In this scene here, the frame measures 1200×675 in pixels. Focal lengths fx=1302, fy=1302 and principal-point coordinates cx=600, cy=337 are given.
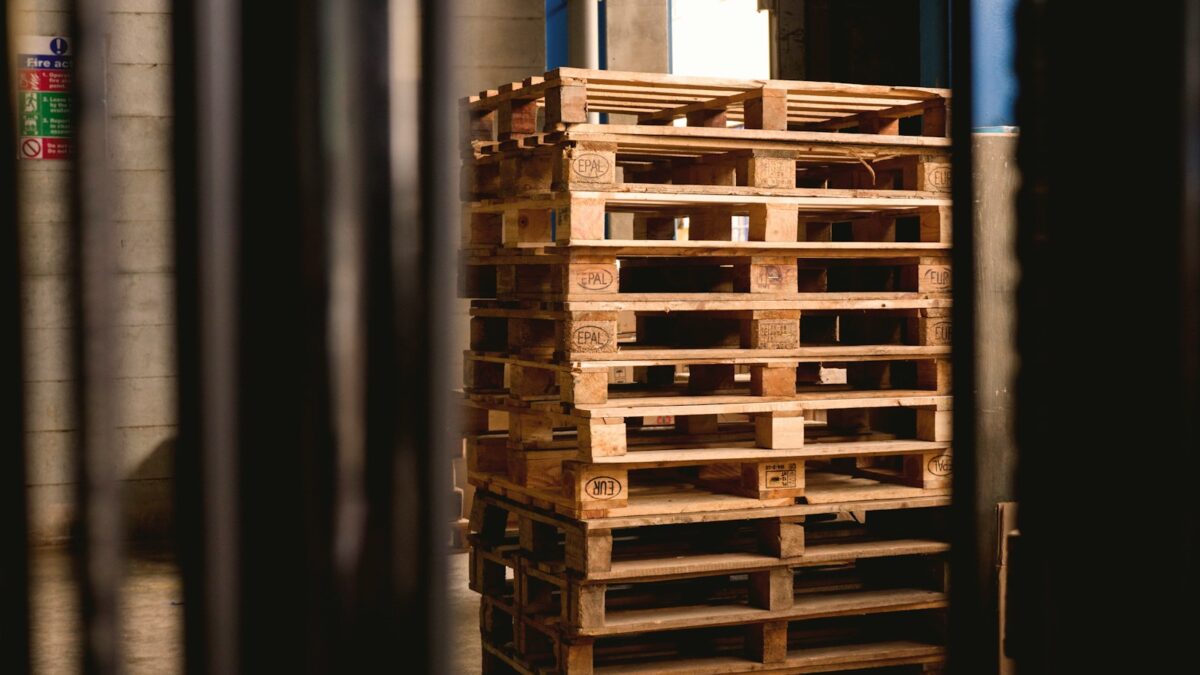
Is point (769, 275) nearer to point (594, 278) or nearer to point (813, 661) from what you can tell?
point (594, 278)

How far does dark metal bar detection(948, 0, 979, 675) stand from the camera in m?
0.90

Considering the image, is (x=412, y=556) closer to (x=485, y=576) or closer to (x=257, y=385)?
(x=257, y=385)

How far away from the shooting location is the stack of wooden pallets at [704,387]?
4113mm

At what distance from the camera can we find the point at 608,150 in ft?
13.5

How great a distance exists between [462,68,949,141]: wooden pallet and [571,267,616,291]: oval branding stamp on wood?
460 millimetres

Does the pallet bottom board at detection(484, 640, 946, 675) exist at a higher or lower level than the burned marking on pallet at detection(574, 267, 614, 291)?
lower

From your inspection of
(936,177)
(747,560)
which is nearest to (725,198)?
(936,177)

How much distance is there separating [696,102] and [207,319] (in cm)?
380

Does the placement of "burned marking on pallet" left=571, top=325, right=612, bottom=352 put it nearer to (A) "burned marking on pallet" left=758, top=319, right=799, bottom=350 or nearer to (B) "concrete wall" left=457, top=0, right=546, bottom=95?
(A) "burned marking on pallet" left=758, top=319, right=799, bottom=350

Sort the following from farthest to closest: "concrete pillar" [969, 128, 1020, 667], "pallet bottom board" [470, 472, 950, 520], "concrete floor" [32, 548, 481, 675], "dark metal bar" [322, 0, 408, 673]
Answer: "concrete floor" [32, 548, 481, 675]
"concrete pillar" [969, 128, 1020, 667]
"pallet bottom board" [470, 472, 950, 520]
"dark metal bar" [322, 0, 408, 673]

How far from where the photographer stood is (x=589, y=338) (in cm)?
407

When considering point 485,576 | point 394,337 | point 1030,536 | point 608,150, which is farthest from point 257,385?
point 485,576

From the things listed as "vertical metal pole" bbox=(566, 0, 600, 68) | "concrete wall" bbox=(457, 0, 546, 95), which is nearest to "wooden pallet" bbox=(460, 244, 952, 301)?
"concrete wall" bbox=(457, 0, 546, 95)

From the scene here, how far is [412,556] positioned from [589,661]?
3402 millimetres
